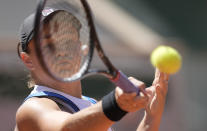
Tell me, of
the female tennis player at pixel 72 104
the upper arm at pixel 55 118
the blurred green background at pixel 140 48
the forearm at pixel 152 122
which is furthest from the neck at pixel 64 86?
the blurred green background at pixel 140 48

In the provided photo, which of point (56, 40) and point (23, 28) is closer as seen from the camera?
point (56, 40)

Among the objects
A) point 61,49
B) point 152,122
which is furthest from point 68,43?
point 152,122

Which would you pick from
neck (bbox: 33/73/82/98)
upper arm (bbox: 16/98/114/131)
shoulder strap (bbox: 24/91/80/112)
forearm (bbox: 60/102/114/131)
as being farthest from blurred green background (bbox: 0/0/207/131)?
forearm (bbox: 60/102/114/131)

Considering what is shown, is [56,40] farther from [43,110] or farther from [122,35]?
[122,35]

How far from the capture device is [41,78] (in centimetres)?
254

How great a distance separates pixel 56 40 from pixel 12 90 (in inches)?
201

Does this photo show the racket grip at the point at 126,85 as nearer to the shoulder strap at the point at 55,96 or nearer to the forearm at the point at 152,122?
the shoulder strap at the point at 55,96

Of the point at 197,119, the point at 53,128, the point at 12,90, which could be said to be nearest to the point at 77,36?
the point at 53,128

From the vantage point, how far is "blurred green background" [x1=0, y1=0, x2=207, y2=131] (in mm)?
7188

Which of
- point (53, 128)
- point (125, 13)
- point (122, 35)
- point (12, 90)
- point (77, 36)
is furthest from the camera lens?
point (125, 13)

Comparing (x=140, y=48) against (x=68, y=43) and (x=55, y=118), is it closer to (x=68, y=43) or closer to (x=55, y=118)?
(x=68, y=43)

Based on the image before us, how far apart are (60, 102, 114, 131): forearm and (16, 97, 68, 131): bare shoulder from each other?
209mm

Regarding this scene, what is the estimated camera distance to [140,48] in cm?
936

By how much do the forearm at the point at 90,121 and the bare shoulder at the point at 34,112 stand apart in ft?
0.69
